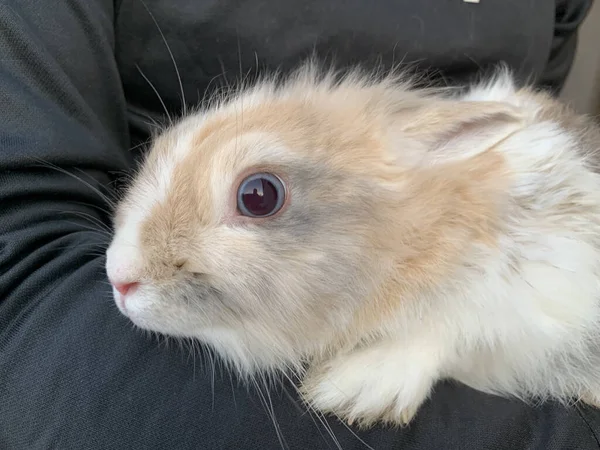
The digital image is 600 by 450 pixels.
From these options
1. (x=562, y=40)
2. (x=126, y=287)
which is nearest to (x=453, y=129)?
(x=126, y=287)

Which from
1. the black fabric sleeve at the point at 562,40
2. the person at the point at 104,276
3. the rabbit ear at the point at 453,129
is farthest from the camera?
the black fabric sleeve at the point at 562,40

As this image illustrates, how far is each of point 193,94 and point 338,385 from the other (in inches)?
33.1

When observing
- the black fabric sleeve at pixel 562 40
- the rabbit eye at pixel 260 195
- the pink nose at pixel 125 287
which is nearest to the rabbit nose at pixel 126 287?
the pink nose at pixel 125 287

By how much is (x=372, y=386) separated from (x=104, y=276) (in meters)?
0.48

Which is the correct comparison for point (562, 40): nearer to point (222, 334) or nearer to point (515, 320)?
point (515, 320)

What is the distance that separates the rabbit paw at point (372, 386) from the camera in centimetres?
86

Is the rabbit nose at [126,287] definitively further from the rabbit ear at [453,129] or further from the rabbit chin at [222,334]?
the rabbit ear at [453,129]

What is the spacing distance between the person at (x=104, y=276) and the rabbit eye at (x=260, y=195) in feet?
0.82

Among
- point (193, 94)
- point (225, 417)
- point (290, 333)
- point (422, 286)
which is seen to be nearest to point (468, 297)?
point (422, 286)

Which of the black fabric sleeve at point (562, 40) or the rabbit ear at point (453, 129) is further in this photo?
the black fabric sleeve at point (562, 40)

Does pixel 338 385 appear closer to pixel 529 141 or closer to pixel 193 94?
pixel 529 141

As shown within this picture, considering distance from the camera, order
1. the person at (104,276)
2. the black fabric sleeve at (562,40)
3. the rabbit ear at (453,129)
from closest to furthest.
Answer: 1. the person at (104,276)
2. the rabbit ear at (453,129)
3. the black fabric sleeve at (562,40)

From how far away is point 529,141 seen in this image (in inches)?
39.0

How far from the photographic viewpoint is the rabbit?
0.85m
